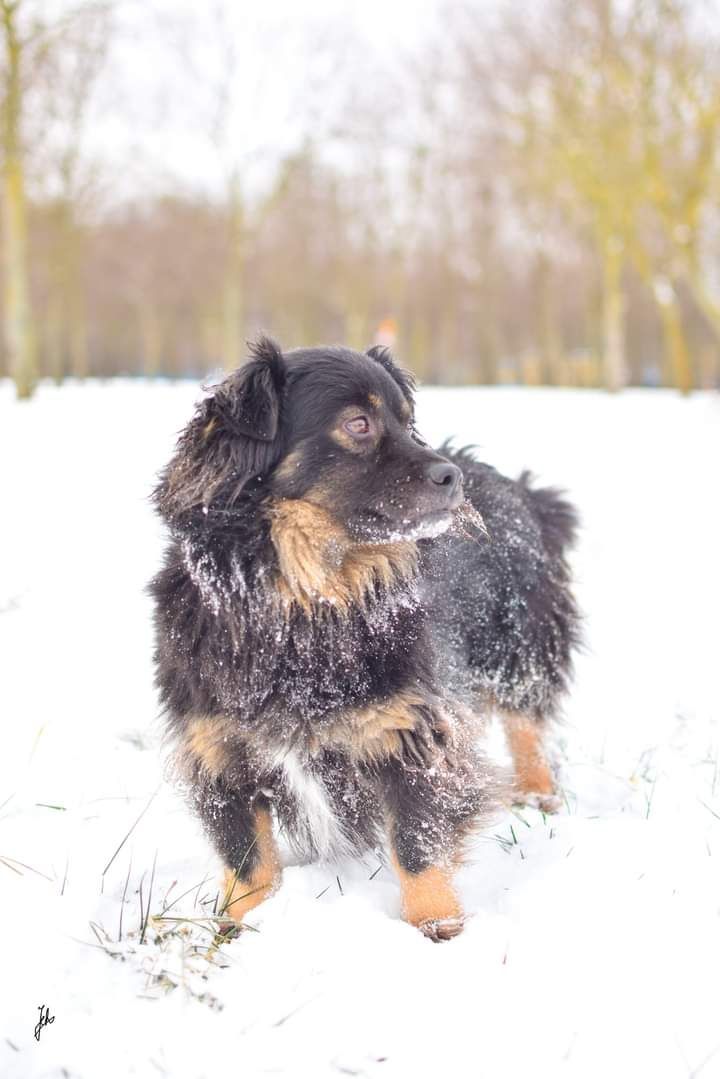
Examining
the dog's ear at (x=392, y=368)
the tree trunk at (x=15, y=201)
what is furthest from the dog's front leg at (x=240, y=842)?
the tree trunk at (x=15, y=201)

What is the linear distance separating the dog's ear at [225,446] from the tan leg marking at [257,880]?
1187 millimetres

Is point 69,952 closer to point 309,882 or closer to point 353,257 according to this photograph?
point 309,882

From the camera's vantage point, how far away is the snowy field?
239cm

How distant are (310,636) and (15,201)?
15.9 m

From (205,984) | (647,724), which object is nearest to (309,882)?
(205,984)

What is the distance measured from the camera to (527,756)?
4.42 meters

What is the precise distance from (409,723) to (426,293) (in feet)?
131

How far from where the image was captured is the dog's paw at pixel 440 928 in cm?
292

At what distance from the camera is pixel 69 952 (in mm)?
2725

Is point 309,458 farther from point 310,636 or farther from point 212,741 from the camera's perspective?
point 212,741

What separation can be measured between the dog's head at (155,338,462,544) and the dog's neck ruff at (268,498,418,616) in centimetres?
4

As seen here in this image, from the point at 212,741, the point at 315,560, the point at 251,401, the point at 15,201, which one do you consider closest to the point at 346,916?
the point at 212,741

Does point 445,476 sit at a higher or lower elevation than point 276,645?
higher

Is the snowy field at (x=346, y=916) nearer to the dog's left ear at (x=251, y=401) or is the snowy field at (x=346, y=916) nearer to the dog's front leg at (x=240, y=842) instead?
the dog's front leg at (x=240, y=842)
